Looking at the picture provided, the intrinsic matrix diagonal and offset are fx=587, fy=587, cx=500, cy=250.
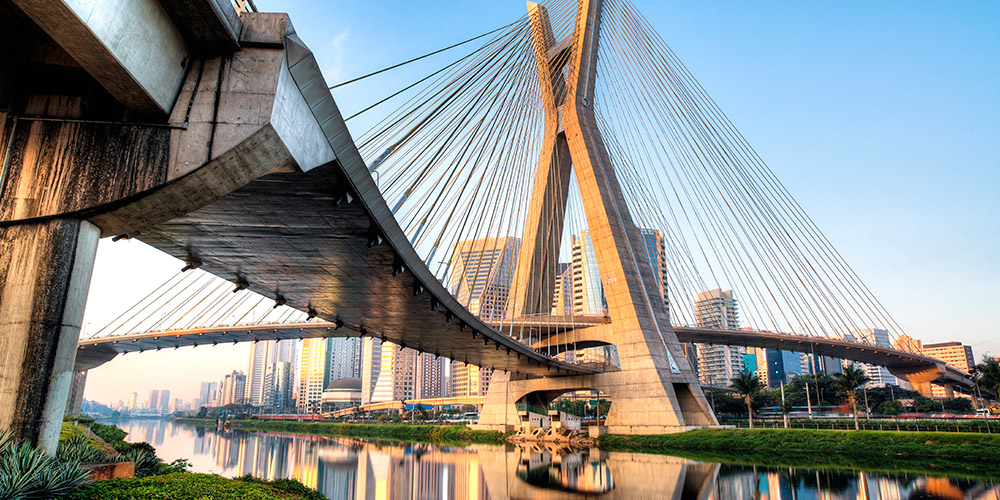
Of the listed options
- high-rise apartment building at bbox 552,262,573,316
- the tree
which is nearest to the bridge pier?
high-rise apartment building at bbox 552,262,573,316

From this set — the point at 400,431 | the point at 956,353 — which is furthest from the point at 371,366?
the point at 956,353

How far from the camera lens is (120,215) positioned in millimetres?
8625

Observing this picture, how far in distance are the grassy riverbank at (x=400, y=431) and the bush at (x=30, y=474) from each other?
39004 millimetres

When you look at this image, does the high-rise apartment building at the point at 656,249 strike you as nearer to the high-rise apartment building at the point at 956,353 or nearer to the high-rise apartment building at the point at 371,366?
the high-rise apartment building at the point at 371,366

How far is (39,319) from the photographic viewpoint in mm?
7719

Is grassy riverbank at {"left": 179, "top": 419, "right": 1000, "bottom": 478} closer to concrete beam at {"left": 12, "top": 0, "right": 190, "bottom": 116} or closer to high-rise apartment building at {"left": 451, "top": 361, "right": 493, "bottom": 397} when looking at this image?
concrete beam at {"left": 12, "top": 0, "right": 190, "bottom": 116}

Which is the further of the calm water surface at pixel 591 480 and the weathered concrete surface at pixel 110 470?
the calm water surface at pixel 591 480

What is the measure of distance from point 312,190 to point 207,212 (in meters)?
2.30

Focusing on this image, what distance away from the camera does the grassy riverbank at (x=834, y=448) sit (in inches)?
964

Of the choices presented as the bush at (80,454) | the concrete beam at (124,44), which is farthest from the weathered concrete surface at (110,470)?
the concrete beam at (124,44)

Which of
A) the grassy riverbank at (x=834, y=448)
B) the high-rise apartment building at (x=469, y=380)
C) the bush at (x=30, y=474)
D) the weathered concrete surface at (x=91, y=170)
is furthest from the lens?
the high-rise apartment building at (x=469, y=380)

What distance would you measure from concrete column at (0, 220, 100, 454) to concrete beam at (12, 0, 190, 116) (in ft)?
6.95

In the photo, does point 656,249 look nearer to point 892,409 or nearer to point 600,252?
point 600,252

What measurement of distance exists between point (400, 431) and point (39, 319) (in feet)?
182
